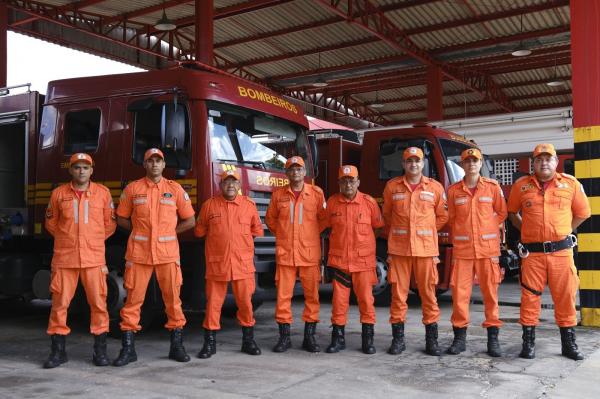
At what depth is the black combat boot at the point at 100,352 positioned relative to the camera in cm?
483

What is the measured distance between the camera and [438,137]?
779 cm

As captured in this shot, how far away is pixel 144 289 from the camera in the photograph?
496cm

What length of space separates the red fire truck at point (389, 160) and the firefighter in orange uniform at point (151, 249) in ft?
11.6

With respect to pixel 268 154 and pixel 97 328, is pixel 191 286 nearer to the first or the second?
pixel 97 328

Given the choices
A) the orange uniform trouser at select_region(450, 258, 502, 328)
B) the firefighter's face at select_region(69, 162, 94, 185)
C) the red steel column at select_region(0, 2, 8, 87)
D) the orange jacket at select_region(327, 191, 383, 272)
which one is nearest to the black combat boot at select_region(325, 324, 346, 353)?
the orange jacket at select_region(327, 191, 383, 272)

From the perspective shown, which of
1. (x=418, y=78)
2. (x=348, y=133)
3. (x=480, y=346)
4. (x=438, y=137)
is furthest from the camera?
(x=418, y=78)

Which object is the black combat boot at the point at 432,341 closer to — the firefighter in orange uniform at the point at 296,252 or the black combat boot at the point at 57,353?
the firefighter in orange uniform at the point at 296,252

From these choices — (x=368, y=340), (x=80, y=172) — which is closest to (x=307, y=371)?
(x=368, y=340)

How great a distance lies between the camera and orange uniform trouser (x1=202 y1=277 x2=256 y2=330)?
5152 millimetres

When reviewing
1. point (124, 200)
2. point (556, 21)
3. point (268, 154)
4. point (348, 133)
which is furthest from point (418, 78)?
point (124, 200)

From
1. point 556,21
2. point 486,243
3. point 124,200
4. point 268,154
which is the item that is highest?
point 556,21

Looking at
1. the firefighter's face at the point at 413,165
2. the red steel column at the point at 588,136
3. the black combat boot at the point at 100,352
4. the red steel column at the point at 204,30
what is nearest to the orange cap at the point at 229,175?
the firefighter's face at the point at 413,165

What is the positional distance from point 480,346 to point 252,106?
3.04 m

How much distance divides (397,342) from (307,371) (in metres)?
0.96
